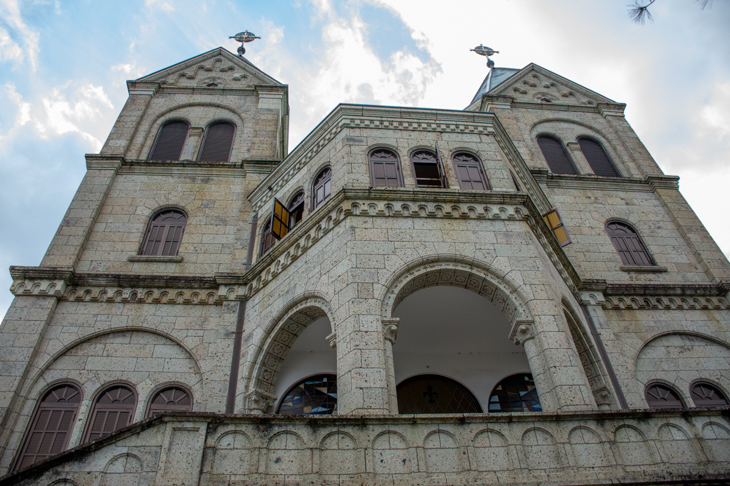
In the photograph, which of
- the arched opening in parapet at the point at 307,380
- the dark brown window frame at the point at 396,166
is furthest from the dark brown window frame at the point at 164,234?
the dark brown window frame at the point at 396,166

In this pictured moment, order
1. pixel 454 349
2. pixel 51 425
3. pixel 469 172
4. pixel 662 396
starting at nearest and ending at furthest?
pixel 51 425 < pixel 662 396 < pixel 469 172 < pixel 454 349

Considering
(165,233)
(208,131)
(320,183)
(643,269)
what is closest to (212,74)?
(208,131)

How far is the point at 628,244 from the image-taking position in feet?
47.0

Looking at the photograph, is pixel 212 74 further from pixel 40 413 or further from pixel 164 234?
pixel 40 413

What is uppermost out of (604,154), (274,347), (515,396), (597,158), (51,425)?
(604,154)

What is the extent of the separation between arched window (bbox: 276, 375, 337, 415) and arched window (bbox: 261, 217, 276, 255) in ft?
11.1

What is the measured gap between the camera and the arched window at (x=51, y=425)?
9055 mm

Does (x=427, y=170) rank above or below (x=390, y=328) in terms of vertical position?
above

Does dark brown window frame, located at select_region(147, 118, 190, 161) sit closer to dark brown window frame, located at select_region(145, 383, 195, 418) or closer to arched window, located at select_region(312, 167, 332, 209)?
arched window, located at select_region(312, 167, 332, 209)

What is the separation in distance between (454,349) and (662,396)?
4644 millimetres

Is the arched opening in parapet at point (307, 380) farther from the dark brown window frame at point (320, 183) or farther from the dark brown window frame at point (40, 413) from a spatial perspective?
the dark brown window frame at point (40, 413)

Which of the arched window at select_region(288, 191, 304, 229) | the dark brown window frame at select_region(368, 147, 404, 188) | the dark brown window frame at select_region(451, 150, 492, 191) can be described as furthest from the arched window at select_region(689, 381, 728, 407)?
the arched window at select_region(288, 191, 304, 229)

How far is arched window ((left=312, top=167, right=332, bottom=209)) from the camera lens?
11.1 meters

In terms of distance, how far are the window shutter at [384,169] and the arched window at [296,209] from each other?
212cm
